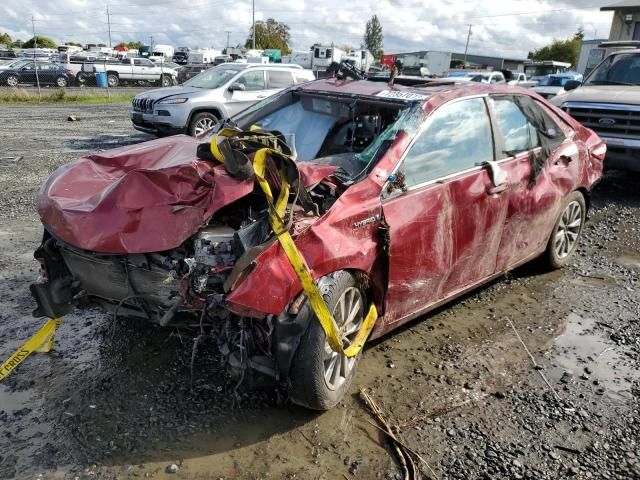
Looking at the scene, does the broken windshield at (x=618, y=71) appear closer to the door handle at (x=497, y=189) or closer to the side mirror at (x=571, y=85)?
the side mirror at (x=571, y=85)

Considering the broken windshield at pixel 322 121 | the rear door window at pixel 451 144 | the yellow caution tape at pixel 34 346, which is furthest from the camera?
the broken windshield at pixel 322 121

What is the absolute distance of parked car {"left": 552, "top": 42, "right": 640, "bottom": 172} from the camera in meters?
8.20

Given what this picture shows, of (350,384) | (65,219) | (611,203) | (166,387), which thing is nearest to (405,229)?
(350,384)

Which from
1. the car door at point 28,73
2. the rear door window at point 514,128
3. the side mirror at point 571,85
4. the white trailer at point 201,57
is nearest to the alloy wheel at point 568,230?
the rear door window at point 514,128

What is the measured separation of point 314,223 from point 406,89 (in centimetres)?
173

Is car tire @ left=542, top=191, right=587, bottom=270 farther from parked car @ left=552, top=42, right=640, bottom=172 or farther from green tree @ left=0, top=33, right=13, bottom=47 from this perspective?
green tree @ left=0, top=33, right=13, bottom=47

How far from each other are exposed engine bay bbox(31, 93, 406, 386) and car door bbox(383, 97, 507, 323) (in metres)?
0.30

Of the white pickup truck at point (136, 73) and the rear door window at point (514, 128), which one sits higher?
the rear door window at point (514, 128)

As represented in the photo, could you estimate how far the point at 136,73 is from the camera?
32.8 meters

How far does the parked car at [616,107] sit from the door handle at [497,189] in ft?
16.9

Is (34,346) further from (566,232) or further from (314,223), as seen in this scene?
(566,232)

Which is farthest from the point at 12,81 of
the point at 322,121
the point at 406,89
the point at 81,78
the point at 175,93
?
the point at 406,89

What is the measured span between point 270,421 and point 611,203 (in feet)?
23.6

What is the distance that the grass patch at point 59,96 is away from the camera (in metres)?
21.5
